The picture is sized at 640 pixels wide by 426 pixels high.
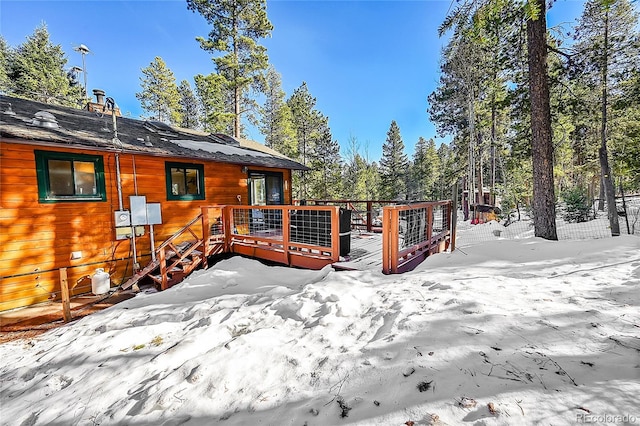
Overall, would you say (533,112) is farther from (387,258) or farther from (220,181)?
(220,181)

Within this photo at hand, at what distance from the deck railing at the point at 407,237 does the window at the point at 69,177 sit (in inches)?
253

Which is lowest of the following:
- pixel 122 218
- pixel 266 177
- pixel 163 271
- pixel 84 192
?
pixel 163 271

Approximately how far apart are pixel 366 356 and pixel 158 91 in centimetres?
2667

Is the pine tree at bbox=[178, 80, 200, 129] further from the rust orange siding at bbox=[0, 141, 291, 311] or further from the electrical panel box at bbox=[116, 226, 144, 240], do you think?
the electrical panel box at bbox=[116, 226, 144, 240]

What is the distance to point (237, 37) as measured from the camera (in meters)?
13.3

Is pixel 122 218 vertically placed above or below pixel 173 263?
above

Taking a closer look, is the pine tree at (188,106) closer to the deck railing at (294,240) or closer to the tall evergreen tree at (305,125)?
the tall evergreen tree at (305,125)

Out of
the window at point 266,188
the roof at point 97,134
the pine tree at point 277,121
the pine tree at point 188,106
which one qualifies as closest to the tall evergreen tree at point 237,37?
the pine tree at point 277,121

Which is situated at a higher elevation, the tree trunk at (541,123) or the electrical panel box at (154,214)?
the tree trunk at (541,123)

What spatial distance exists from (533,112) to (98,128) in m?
10.5

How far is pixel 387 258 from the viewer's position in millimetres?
3920

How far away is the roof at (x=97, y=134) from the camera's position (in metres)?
5.05

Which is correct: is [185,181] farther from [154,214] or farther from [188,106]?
[188,106]

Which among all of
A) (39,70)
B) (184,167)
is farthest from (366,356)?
(39,70)
